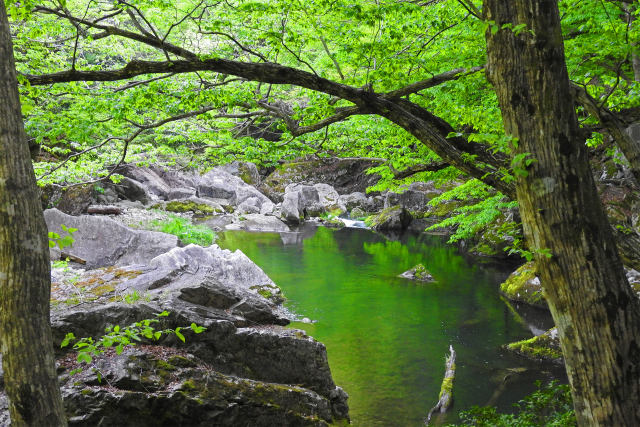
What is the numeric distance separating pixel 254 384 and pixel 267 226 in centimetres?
2098

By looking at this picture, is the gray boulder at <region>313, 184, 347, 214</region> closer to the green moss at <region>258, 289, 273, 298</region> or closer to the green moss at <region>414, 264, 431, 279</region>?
the green moss at <region>414, 264, 431, 279</region>

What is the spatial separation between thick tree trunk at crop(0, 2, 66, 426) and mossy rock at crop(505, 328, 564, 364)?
9777mm

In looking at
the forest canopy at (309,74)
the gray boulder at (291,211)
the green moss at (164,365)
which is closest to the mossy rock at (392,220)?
the gray boulder at (291,211)

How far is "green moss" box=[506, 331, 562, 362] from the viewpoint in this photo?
9969 millimetres

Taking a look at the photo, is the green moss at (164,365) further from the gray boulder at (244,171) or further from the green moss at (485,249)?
the gray boulder at (244,171)

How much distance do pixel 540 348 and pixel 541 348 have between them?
3 centimetres

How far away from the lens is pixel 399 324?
12344 mm

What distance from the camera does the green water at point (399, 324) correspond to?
864 centimetres

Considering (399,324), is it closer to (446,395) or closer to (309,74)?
(446,395)

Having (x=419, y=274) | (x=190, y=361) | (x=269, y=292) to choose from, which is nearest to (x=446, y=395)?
(x=190, y=361)

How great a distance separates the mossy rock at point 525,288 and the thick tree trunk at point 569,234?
438 inches

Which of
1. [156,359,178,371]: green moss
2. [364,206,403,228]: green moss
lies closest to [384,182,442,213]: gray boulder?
[364,206,403,228]: green moss

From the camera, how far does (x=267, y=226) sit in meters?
27.1

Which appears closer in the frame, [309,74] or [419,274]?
[309,74]
